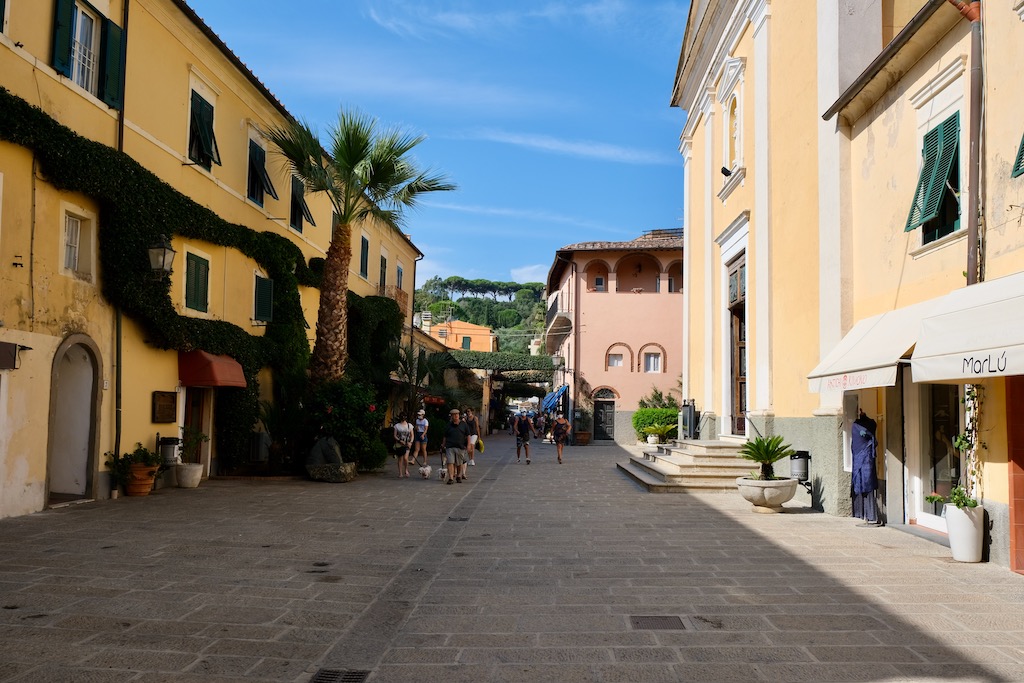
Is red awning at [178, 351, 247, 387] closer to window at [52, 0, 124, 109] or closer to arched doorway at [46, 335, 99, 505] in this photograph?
arched doorway at [46, 335, 99, 505]

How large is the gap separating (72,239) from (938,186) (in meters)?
12.1

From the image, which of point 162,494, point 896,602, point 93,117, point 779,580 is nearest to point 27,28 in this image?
point 93,117

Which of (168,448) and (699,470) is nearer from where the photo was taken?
(168,448)

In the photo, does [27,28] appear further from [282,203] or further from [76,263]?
[282,203]

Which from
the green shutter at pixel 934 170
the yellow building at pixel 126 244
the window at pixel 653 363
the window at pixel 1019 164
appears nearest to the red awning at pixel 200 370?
the yellow building at pixel 126 244

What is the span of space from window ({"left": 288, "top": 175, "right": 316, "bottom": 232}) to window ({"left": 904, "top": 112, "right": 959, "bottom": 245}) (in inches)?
616

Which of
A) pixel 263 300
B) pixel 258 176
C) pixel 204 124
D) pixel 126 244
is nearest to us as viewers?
pixel 126 244

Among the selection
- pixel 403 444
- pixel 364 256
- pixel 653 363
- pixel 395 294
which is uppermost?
pixel 364 256

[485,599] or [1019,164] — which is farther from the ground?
[1019,164]

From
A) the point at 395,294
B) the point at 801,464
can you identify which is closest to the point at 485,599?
the point at 801,464

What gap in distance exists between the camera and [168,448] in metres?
14.7

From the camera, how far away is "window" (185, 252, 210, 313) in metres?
15.7

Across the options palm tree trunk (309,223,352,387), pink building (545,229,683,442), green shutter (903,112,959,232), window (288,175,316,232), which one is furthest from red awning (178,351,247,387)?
pink building (545,229,683,442)

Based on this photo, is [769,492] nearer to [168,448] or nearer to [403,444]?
[403,444]
